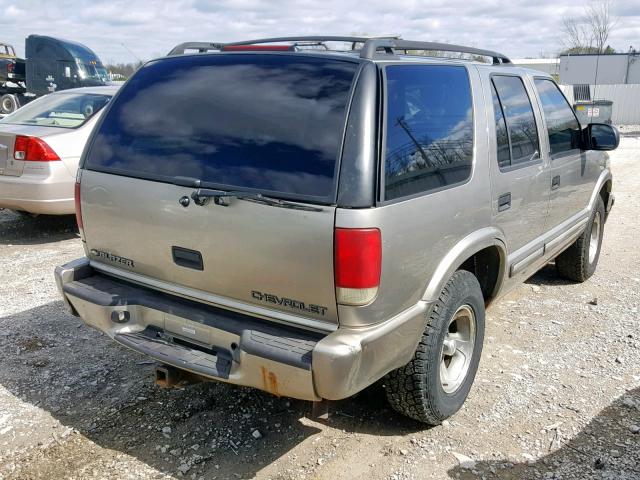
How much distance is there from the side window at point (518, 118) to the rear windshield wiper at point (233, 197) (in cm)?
161

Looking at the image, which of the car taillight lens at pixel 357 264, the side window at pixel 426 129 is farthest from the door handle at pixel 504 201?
the car taillight lens at pixel 357 264

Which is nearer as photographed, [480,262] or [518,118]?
[480,262]

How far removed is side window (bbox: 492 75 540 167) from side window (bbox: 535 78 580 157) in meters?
0.32

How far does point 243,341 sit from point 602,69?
1602 inches

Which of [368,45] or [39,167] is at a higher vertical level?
[368,45]

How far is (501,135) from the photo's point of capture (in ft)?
12.0

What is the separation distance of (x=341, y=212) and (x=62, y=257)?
187 inches

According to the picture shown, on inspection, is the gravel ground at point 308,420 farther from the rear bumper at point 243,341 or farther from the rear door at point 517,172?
the rear door at point 517,172

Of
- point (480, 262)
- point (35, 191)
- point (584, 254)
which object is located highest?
point (35, 191)

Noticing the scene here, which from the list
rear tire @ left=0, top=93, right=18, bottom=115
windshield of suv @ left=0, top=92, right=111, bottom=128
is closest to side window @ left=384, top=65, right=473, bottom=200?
windshield of suv @ left=0, top=92, right=111, bottom=128

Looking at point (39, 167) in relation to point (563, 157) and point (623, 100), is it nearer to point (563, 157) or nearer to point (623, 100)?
point (563, 157)

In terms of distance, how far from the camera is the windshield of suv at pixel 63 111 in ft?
23.7

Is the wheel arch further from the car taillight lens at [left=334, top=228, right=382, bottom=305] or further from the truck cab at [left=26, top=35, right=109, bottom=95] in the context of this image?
the truck cab at [left=26, top=35, right=109, bottom=95]

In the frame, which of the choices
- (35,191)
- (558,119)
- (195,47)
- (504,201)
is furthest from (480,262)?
(35,191)
